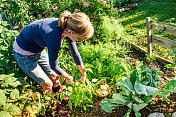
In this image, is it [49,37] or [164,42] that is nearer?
[49,37]

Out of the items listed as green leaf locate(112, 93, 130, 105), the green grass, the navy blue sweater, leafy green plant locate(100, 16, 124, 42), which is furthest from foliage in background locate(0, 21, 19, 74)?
the green grass

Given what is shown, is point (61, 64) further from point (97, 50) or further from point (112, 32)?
point (112, 32)

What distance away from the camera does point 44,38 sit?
4.99ft

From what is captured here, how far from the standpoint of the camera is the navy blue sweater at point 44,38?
1.46 meters

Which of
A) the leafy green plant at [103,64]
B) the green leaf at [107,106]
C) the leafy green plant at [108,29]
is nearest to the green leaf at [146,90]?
the green leaf at [107,106]

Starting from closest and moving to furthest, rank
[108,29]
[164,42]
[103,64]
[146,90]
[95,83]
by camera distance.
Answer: [146,90], [95,83], [103,64], [164,42], [108,29]

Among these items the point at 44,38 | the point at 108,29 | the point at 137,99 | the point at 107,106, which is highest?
the point at 44,38

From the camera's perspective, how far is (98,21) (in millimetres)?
4121

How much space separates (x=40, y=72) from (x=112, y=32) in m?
2.64

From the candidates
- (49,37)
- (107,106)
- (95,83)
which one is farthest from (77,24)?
(95,83)

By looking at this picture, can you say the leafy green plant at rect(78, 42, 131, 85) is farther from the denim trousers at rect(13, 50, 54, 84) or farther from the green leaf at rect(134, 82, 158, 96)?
the denim trousers at rect(13, 50, 54, 84)

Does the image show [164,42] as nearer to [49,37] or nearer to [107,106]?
[107,106]

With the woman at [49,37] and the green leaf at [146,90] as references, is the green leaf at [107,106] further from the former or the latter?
the woman at [49,37]

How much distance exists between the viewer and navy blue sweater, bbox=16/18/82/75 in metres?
1.46
